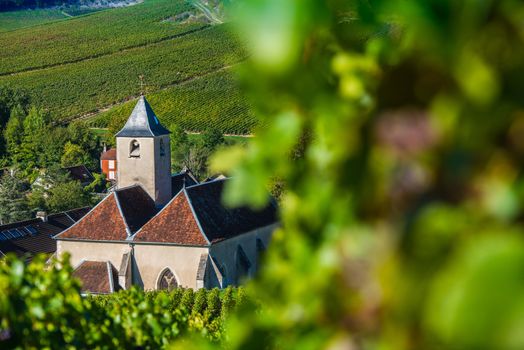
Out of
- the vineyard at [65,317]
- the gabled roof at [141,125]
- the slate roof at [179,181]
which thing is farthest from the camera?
the slate roof at [179,181]

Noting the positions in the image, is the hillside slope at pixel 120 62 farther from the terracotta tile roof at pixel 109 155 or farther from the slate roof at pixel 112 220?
the slate roof at pixel 112 220

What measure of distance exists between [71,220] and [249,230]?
370 inches

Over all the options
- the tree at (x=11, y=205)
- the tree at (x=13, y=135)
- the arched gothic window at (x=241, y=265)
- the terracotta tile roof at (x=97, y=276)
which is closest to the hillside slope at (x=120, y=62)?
the tree at (x=13, y=135)

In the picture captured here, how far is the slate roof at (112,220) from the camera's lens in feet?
78.6

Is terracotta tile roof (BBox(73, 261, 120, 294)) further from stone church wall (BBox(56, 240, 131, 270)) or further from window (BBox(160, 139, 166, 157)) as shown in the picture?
window (BBox(160, 139, 166, 157))

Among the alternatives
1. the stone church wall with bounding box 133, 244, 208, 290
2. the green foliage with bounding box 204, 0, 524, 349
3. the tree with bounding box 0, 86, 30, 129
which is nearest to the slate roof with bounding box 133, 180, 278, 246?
the stone church wall with bounding box 133, 244, 208, 290

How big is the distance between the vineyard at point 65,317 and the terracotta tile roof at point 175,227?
18247 mm

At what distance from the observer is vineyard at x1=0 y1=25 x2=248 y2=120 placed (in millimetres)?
69000

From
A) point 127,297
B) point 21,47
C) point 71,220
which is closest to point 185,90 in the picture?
point 21,47

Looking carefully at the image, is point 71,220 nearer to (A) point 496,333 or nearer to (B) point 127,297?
(B) point 127,297

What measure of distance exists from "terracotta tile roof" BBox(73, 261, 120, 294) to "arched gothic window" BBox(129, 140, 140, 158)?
174 inches

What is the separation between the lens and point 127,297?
4707 millimetres

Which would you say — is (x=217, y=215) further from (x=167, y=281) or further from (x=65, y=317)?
(x=65, y=317)

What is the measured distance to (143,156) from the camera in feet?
86.9
